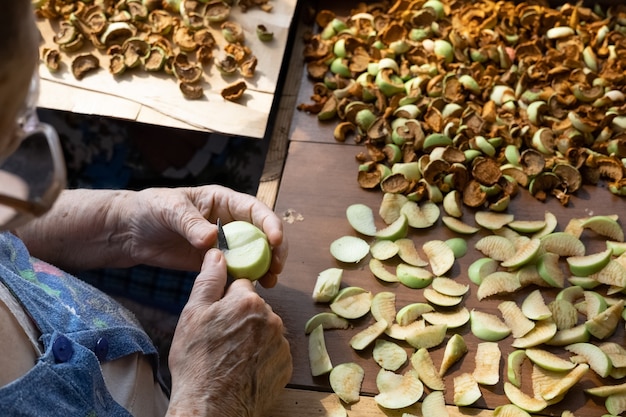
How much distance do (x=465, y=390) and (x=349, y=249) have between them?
44cm

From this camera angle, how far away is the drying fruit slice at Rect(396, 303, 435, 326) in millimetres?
1493

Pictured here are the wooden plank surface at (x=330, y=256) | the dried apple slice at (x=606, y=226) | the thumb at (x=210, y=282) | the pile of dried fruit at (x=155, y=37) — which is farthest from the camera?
the pile of dried fruit at (x=155, y=37)

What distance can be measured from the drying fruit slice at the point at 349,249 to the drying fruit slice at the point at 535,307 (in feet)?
1.26

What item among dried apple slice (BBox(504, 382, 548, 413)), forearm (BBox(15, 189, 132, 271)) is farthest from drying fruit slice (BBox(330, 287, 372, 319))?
forearm (BBox(15, 189, 132, 271))

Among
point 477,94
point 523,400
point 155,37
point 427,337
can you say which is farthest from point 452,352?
point 155,37

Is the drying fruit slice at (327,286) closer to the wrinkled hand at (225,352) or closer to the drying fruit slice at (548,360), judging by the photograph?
the wrinkled hand at (225,352)

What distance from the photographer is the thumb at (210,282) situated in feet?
4.31

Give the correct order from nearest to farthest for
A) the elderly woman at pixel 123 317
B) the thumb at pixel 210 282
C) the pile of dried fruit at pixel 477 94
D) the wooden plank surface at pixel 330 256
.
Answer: the elderly woman at pixel 123 317, the thumb at pixel 210 282, the wooden plank surface at pixel 330 256, the pile of dried fruit at pixel 477 94

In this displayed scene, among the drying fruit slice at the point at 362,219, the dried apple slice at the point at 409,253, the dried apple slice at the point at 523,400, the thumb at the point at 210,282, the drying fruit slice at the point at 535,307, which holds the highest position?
the thumb at the point at 210,282

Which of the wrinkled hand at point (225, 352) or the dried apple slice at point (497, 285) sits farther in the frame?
the dried apple slice at point (497, 285)

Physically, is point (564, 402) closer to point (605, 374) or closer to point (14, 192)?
point (605, 374)

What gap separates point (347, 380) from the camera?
1.40 m

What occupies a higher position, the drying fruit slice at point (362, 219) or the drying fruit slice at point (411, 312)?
the drying fruit slice at point (362, 219)

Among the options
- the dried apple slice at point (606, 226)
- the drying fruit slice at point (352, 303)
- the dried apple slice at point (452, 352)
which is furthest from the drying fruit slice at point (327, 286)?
the dried apple slice at point (606, 226)
